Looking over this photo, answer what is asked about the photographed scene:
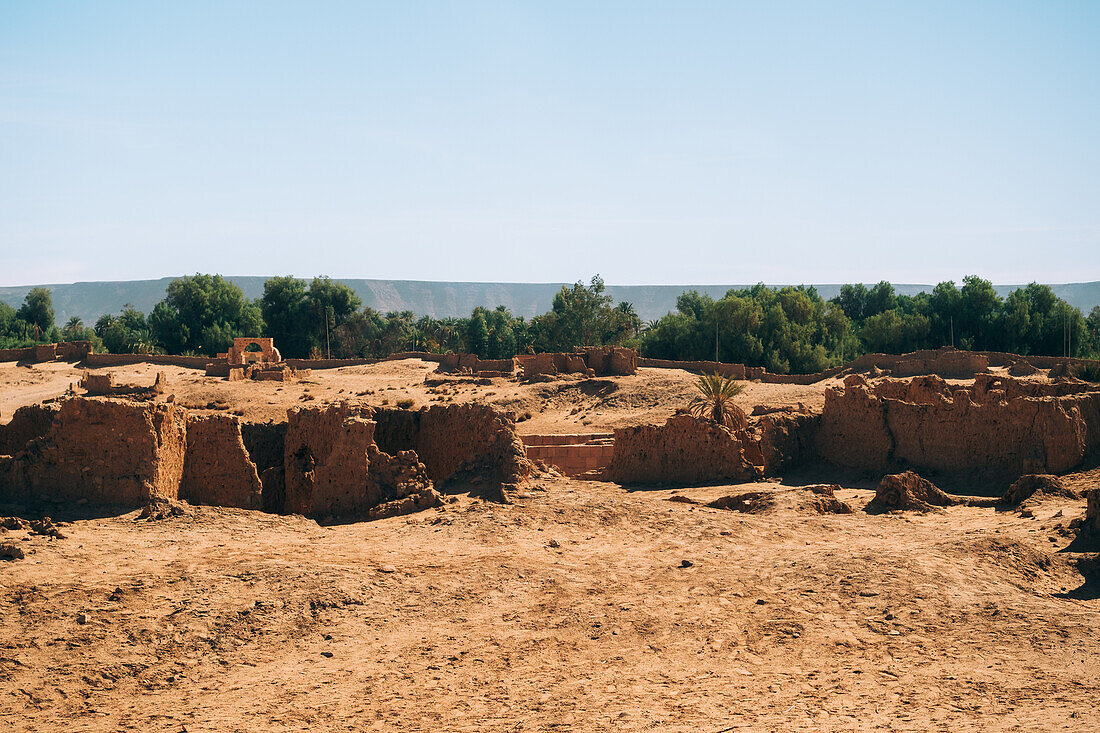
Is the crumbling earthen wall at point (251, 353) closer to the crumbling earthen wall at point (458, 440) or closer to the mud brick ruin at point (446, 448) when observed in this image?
the mud brick ruin at point (446, 448)

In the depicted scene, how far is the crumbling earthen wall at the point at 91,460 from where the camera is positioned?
11922 millimetres

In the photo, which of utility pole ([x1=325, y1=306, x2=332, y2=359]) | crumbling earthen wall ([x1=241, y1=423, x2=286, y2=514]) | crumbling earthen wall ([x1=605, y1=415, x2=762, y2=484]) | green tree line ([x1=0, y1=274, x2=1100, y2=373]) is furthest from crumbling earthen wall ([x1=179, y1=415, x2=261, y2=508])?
utility pole ([x1=325, y1=306, x2=332, y2=359])

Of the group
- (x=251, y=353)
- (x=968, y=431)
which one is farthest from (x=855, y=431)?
(x=251, y=353)

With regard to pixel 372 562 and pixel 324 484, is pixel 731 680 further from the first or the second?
pixel 324 484

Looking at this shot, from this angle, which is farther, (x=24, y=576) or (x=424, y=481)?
(x=424, y=481)

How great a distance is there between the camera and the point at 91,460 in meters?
12.0

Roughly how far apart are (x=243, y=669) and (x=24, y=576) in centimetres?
265

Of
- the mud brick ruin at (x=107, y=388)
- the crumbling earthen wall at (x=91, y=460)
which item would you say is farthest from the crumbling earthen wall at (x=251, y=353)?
the crumbling earthen wall at (x=91, y=460)

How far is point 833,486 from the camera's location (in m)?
16.8

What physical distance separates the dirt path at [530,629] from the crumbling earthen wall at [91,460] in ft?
1.92

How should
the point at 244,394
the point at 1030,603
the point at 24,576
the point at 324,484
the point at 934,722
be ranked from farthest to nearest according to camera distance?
the point at 244,394
the point at 324,484
the point at 1030,603
the point at 24,576
the point at 934,722

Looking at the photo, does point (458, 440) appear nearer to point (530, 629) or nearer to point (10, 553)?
point (530, 629)

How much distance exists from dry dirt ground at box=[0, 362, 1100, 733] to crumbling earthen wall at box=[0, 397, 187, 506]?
1.73 feet

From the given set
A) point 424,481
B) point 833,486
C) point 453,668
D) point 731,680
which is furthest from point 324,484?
point 833,486
